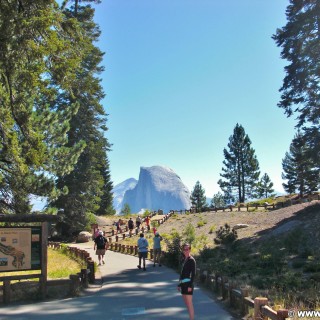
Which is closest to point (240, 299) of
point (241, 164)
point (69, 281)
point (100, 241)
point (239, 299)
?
point (239, 299)

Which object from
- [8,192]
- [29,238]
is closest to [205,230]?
[8,192]

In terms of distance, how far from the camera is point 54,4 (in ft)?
32.9

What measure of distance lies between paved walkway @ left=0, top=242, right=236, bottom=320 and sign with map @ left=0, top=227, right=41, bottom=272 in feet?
4.40

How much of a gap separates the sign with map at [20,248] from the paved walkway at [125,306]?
134 centimetres

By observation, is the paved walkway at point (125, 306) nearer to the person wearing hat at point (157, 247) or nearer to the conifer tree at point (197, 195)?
the person wearing hat at point (157, 247)

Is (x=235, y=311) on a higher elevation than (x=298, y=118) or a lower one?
lower

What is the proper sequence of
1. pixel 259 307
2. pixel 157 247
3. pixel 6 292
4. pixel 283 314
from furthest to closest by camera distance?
pixel 157 247, pixel 6 292, pixel 259 307, pixel 283 314

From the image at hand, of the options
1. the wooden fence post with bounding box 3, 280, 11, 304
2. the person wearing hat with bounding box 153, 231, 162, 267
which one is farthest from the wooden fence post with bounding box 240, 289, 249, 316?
the person wearing hat with bounding box 153, 231, 162, 267

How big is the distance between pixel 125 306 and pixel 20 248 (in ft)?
12.5

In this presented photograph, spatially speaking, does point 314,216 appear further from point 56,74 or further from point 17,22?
point 17,22

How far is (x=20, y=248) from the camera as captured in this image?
37.4 ft

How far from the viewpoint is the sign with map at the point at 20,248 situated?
11133 mm

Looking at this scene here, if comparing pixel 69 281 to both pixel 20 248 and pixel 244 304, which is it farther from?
pixel 244 304

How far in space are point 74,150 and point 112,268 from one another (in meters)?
7.17
